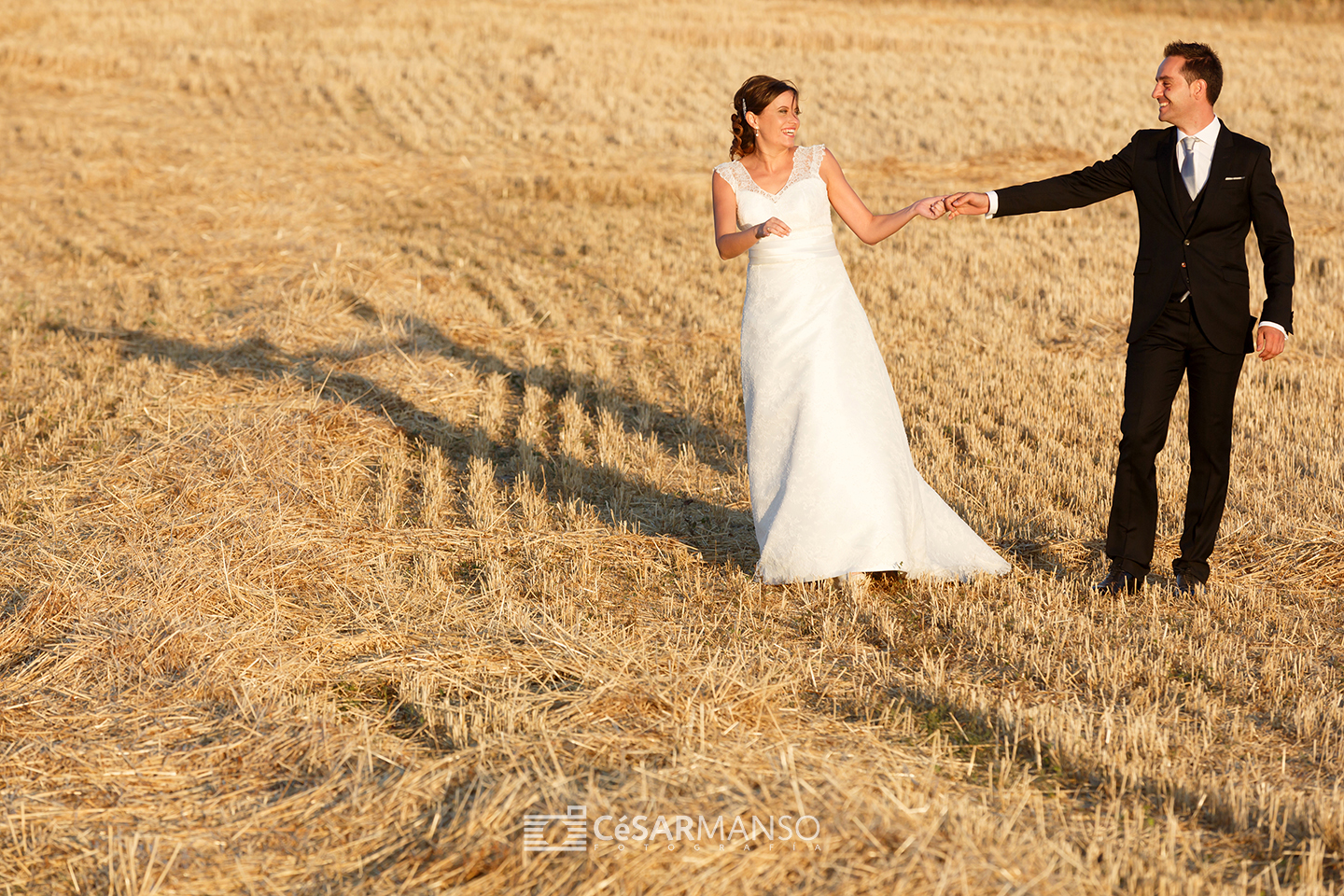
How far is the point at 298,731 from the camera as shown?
13.7 feet

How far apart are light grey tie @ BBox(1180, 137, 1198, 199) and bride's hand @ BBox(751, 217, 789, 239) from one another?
5.80 ft

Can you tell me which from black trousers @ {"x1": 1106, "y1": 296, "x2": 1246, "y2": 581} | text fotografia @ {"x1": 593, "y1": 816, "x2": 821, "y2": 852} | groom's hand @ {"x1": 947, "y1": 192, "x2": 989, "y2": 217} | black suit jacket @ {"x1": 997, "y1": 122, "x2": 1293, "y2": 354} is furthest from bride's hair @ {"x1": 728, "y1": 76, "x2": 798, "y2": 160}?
text fotografia @ {"x1": 593, "y1": 816, "x2": 821, "y2": 852}

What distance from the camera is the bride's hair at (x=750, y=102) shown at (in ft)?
17.9

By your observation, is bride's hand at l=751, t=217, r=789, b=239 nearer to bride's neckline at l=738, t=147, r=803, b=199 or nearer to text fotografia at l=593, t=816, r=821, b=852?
bride's neckline at l=738, t=147, r=803, b=199

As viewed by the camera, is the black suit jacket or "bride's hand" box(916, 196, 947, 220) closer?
the black suit jacket

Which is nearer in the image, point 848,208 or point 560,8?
point 848,208

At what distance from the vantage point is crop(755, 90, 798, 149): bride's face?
5434 mm

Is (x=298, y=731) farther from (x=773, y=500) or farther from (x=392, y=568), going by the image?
(x=773, y=500)

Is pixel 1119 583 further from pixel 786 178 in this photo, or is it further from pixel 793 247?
pixel 786 178

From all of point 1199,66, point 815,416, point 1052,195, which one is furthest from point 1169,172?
point 815,416

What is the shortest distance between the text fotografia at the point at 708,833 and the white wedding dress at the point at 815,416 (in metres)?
2.11

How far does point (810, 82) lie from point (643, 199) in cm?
1043

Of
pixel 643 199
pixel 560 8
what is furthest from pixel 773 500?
pixel 560 8

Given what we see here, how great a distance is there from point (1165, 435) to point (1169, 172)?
1.17m
